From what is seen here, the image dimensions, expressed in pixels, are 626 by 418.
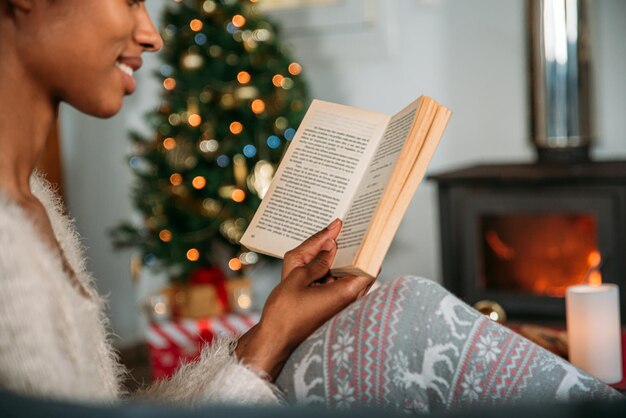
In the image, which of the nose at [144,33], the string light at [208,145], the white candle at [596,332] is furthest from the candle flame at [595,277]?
the nose at [144,33]

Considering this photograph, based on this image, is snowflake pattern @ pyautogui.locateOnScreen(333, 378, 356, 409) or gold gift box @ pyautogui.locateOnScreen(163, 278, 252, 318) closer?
snowflake pattern @ pyautogui.locateOnScreen(333, 378, 356, 409)

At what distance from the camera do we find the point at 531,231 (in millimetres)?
2943

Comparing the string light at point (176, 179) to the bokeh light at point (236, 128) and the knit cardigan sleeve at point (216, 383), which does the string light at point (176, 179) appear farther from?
the knit cardigan sleeve at point (216, 383)

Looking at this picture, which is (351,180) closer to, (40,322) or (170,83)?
(40,322)

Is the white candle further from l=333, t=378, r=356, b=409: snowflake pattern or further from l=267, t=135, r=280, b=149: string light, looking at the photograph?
l=267, t=135, r=280, b=149: string light

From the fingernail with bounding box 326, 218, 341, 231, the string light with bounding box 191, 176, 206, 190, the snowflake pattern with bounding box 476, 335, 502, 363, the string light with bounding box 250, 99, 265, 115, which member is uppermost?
the string light with bounding box 250, 99, 265, 115

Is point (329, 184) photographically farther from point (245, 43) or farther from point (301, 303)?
point (245, 43)

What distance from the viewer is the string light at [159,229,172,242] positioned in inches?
129

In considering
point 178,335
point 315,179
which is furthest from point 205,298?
point 315,179

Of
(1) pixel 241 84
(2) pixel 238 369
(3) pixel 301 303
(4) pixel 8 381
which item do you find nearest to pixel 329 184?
(3) pixel 301 303

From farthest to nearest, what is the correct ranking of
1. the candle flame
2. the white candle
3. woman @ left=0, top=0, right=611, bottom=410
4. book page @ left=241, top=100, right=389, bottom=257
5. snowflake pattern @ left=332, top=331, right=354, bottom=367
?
the candle flame
the white candle
book page @ left=241, top=100, right=389, bottom=257
snowflake pattern @ left=332, top=331, right=354, bottom=367
woman @ left=0, top=0, right=611, bottom=410

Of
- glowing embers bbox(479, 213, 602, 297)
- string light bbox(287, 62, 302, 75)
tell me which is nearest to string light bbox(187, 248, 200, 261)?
string light bbox(287, 62, 302, 75)

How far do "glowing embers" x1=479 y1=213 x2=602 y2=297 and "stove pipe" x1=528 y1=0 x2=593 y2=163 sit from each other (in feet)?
0.84

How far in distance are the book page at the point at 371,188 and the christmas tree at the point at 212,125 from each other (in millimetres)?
2079
